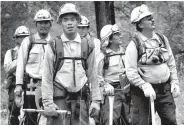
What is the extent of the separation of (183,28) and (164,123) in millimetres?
8113

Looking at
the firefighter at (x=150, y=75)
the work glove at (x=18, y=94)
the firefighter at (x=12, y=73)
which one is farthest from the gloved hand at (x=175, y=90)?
the firefighter at (x=12, y=73)

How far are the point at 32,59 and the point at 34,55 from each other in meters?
0.09

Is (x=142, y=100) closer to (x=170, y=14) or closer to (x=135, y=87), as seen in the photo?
(x=135, y=87)

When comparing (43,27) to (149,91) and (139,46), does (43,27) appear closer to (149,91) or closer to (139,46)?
(139,46)

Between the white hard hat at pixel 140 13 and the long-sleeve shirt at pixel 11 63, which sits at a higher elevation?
the white hard hat at pixel 140 13

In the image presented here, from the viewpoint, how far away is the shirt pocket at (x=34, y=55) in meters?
Answer: 8.78

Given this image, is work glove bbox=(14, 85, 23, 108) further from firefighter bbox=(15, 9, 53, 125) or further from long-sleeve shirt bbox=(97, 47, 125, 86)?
long-sleeve shirt bbox=(97, 47, 125, 86)

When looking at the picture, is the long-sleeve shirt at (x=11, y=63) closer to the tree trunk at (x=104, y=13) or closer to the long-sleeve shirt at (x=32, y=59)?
the long-sleeve shirt at (x=32, y=59)

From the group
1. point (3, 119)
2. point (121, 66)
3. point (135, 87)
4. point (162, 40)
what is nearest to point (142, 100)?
point (135, 87)

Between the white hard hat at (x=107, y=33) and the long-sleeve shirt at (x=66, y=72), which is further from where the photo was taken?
the white hard hat at (x=107, y=33)

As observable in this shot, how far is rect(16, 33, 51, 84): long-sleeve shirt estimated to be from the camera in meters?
8.78

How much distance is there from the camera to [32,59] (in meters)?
8.83

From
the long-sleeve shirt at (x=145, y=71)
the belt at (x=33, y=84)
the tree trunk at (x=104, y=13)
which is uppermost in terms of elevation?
the tree trunk at (x=104, y=13)

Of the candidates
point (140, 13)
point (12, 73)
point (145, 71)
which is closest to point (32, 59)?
point (12, 73)
